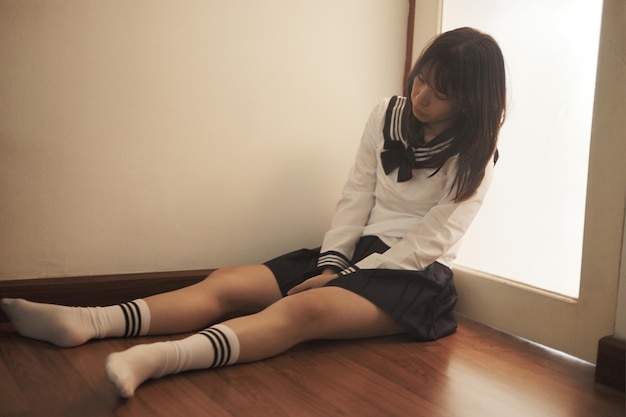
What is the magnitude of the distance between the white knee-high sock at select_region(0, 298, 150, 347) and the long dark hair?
0.70 meters

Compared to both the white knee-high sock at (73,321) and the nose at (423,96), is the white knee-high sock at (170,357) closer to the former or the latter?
the white knee-high sock at (73,321)

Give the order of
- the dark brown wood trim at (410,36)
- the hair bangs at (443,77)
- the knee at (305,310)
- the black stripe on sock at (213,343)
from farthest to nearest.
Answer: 1. the dark brown wood trim at (410,36)
2. the hair bangs at (443,77)
3. the knee at (305,310)
4. the black stripe on sock at (213,343)

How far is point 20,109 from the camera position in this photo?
3.99ft

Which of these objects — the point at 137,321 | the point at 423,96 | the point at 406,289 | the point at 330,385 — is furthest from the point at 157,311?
the point at 423,96

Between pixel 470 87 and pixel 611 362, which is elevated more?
pixel 470 87

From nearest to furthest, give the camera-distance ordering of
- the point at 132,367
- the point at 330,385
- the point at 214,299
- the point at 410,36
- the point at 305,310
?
1. the point at 132,367
2. the point at 330,385
3. the point at 305,310
4. the point at 214,299
5. the point at 410,36

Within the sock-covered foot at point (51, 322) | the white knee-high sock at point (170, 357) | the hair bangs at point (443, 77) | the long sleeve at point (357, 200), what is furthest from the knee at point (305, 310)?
the hair bangs at point (443, 77)

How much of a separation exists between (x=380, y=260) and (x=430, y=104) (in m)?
0.34

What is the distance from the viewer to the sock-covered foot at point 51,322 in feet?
3.43

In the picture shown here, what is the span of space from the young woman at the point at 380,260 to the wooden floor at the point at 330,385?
0.14 feet

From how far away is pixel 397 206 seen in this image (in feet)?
4.43

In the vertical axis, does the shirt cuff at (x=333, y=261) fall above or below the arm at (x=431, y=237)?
below

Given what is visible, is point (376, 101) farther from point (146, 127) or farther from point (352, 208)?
point (146, 127)

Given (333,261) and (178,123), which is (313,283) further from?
(178,123)
